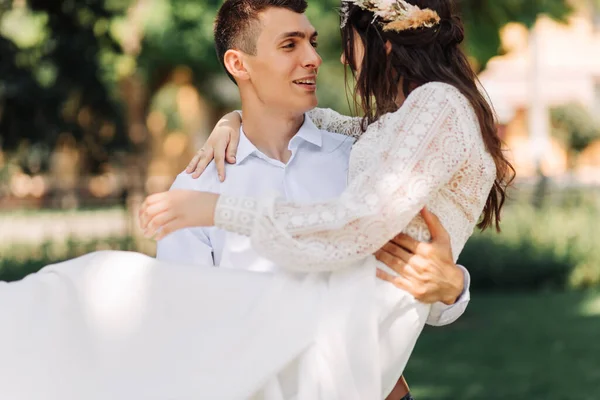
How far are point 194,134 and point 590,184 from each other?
19.2 m

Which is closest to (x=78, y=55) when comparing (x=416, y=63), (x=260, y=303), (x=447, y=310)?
(x=416, y=63)

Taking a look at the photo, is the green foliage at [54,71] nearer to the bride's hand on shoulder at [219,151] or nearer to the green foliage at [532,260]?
the green foliage at [532,260]

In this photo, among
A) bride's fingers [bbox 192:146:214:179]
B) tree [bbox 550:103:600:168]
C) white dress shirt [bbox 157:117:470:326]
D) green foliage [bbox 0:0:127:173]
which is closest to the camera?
white dress shirt [bbox 157:117:470:326]

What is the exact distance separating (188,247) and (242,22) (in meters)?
0.93

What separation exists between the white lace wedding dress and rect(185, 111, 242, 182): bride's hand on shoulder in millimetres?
727

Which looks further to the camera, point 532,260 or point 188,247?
point 532,260

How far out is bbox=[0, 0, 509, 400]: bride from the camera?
2.78 meters

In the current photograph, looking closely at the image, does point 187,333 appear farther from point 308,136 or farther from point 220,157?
point 308,136

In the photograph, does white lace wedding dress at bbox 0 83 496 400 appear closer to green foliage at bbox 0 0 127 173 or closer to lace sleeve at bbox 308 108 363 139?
lace sleeve at bbox 308 108 363 139

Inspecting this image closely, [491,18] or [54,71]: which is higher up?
[491,18]

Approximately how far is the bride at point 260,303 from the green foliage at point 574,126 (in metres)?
28.5

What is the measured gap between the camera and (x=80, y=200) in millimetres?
27734

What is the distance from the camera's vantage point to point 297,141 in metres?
3.68

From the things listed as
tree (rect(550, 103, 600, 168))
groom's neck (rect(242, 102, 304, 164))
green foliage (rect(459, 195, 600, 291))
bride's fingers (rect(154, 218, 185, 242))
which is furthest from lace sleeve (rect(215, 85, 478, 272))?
tree (rect(550, 103, 600, 168))
